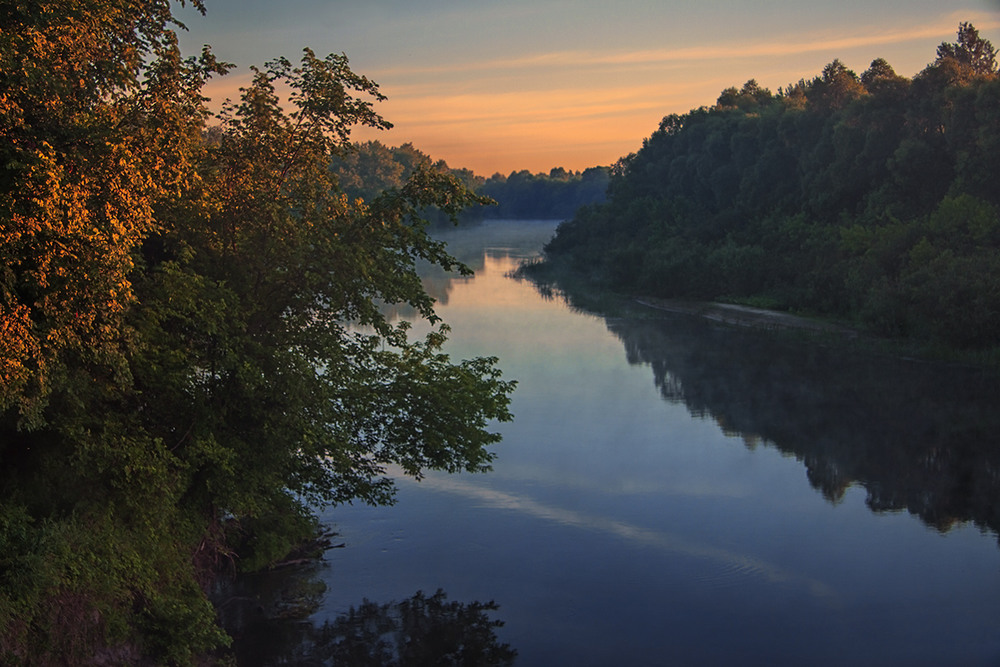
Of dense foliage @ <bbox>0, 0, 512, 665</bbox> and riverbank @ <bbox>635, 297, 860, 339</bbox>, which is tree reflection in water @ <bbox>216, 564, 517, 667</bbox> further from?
riverbank @ <bbox>635, 297, 860, 339</bbox>

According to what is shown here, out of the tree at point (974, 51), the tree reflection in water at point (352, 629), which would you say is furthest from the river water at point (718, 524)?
the tree at point (974, 51)

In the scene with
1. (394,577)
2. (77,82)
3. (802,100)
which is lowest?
(394,577)

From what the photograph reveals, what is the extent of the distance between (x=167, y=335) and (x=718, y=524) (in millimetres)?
13715

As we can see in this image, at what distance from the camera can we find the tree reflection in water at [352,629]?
16406 millimetres

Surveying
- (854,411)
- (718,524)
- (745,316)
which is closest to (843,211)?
(745,316)

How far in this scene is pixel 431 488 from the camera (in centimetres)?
2516

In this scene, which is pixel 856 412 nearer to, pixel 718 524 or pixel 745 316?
pixel 718 524

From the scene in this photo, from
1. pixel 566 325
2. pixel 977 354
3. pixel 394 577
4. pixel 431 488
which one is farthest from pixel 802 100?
pixel 394 577

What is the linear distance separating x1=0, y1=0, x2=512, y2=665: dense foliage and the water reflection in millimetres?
12622

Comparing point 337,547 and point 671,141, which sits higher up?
point 671,141

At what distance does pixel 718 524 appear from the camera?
904 inches

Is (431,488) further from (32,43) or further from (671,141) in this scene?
(671,141)

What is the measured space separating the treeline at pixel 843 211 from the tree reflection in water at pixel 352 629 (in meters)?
28.5

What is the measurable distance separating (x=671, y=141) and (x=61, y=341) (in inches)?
3547
